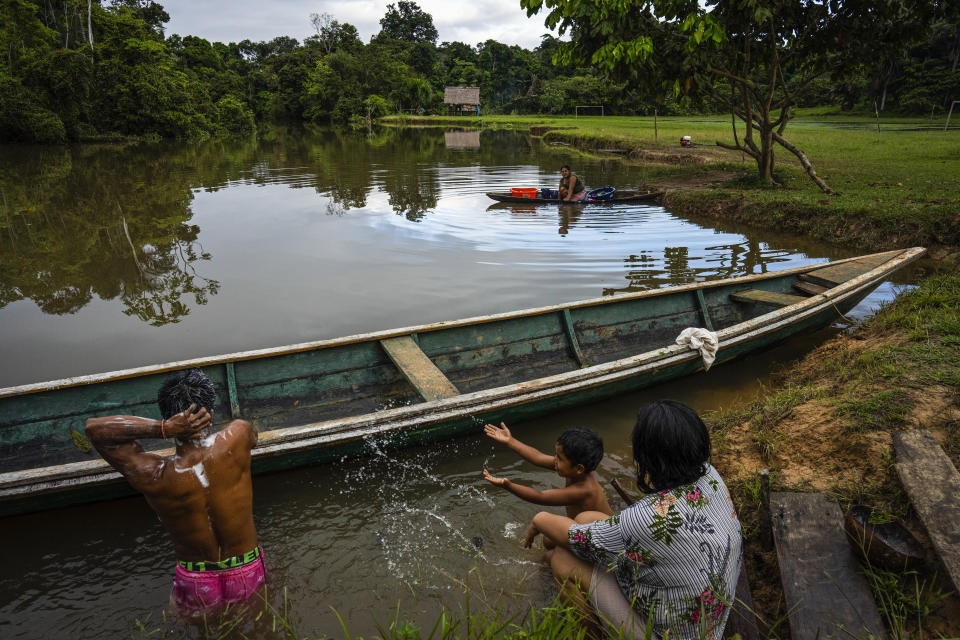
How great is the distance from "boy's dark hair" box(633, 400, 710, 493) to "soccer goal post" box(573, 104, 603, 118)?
1859 inches

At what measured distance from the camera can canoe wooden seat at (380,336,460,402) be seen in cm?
427

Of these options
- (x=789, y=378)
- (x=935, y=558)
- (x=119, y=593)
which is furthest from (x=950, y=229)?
(x=119, y=593)

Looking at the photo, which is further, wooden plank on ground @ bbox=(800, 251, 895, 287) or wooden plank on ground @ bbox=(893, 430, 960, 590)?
wooden plank on ground @ bbox=(800, 251, 895, 287)

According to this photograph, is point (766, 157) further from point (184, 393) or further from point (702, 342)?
point (184, 393)

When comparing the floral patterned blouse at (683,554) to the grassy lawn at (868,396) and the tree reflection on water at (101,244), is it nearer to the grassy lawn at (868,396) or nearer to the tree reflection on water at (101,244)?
the grassy lawn at (868,396)

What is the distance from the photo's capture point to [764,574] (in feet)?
9.44

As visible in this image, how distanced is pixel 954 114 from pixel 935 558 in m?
36.0

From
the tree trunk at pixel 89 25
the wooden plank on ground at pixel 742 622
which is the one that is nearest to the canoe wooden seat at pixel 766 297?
the wooden plank on ground at pixel 742 622

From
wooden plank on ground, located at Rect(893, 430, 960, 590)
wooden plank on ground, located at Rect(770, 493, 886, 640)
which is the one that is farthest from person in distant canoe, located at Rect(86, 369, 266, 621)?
wooden plank on ground, located at Rect(893, 430, 960, 590)

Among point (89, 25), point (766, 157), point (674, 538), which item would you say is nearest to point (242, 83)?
point (89, 25)

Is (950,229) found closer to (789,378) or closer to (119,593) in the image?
(789,378)

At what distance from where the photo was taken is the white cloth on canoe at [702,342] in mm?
4980

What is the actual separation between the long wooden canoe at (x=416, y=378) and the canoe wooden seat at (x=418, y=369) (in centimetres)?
1

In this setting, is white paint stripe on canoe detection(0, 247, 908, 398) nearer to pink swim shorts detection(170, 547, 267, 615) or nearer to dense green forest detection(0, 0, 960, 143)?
pink swim shorts detection(170, 547, 267, 615)
